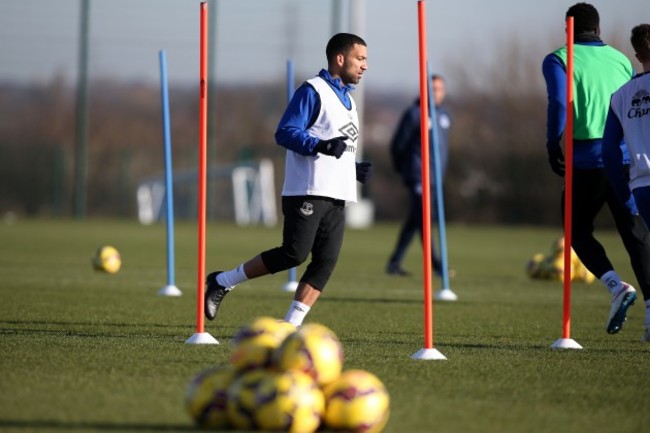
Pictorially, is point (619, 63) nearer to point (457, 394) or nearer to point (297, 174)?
point (297, 174)

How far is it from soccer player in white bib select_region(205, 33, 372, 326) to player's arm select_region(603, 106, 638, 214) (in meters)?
1.67

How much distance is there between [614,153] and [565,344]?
1.40 m

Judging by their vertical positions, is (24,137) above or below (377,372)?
above

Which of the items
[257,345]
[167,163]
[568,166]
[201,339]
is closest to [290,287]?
[167,163]

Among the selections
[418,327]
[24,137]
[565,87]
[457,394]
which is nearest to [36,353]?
[457,394]

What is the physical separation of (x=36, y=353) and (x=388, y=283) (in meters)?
7.55

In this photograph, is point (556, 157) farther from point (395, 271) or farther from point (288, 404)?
point (395, 271)

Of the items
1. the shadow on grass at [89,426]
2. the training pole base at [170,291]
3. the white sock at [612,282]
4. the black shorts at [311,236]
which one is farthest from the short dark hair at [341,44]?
the training pole base at [170,291]

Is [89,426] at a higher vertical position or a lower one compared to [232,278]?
lower

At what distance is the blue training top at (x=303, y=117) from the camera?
7.76 m

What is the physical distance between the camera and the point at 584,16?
28.7 feet

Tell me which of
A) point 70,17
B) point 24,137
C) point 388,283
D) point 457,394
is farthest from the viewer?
point 24,137

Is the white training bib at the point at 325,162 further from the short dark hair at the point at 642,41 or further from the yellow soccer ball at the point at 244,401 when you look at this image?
the yellow soccer ball at the point at 244,401

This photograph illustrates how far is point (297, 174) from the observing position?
317 inches
